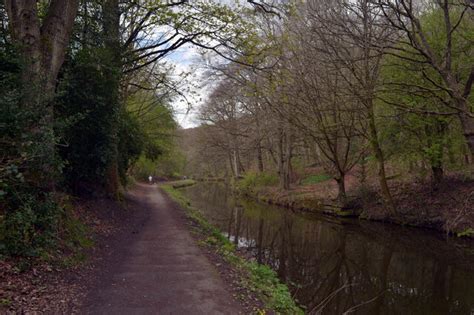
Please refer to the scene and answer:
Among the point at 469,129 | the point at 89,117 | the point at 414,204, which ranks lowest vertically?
the point at 414,204

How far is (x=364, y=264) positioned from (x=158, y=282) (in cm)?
731

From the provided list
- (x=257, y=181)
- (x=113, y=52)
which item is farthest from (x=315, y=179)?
(x=113, y=52)

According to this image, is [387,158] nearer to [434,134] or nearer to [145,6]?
[434,134]

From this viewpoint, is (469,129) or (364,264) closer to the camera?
(469,129)

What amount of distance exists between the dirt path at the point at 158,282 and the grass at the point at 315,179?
22.2 meters

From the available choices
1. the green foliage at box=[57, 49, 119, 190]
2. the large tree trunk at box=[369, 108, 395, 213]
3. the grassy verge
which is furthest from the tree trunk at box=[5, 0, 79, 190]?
the large tree trunk at box=[369, 108, 395, 213]

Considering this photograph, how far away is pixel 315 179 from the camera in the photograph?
3111 cm

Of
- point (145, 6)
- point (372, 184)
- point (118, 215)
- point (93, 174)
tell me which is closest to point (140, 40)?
point (145, 6)

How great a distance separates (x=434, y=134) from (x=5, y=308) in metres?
17.1

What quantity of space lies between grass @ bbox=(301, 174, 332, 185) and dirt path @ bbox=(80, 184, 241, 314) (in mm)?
22196

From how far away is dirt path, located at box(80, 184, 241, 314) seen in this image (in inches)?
203

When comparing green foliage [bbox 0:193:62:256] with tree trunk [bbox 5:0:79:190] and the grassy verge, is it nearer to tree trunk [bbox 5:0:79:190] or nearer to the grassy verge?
A: tree trunk [bbox 5:0:79:190]

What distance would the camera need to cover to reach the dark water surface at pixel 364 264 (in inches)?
318

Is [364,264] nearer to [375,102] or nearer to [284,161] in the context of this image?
[375,102]
